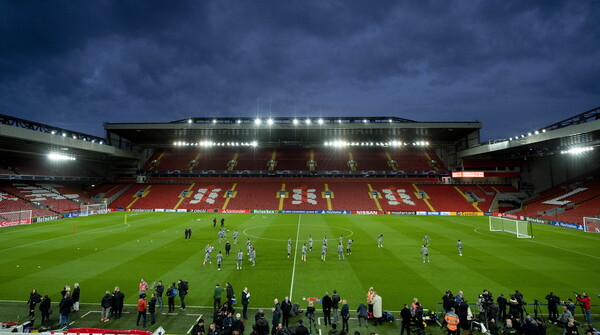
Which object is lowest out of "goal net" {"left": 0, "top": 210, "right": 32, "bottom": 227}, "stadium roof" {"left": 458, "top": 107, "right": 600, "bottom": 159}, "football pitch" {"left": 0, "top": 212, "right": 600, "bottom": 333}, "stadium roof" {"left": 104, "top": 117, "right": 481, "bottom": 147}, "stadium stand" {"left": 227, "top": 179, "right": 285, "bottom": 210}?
"football pitch" {"left": 0, "top": 212, "right": 600, "bottom": 333}

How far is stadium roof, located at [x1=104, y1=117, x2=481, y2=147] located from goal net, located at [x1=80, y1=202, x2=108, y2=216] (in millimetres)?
14726

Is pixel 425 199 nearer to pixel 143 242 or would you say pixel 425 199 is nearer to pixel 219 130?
pixel 219 130

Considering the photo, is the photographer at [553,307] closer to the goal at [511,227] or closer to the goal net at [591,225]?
the goal at [511,227]

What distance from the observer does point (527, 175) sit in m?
55.3

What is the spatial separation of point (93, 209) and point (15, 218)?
13.9 metres

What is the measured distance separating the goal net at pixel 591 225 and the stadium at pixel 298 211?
0.14 meters

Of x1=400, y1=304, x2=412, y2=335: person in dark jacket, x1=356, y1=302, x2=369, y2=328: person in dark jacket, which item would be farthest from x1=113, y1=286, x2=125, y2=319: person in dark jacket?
x1=400, y1=304, x2=412, y2=335: person in dark jacket

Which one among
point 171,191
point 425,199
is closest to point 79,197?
point 171,191

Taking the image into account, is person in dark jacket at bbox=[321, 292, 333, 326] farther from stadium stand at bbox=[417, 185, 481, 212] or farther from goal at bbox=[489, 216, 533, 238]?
stadium stand at bbox=[417, 185, 481, 212]

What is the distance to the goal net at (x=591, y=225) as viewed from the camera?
1233 inches

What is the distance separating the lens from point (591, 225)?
3198 cm

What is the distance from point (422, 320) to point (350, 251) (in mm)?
11387

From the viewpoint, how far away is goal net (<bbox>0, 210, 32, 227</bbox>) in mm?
33750

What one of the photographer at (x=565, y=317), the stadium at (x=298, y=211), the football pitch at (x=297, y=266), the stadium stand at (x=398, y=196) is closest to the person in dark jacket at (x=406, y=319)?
the stadium at (x=298, y=211)
